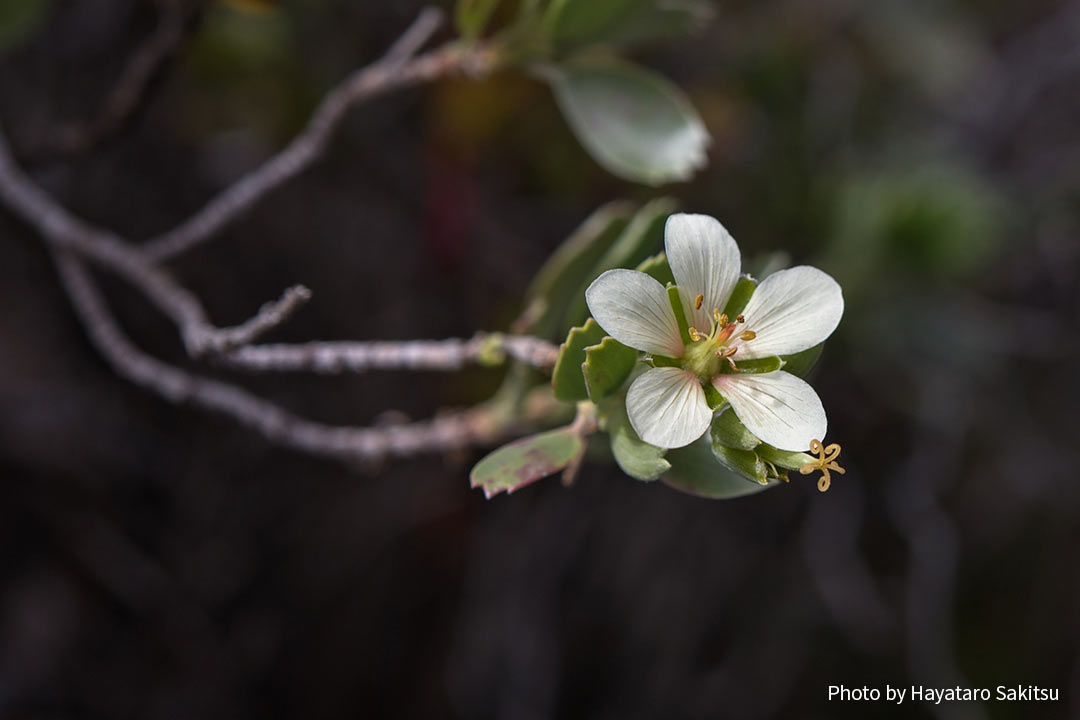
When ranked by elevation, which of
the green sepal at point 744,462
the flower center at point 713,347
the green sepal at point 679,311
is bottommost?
the green sepal at point 744,462

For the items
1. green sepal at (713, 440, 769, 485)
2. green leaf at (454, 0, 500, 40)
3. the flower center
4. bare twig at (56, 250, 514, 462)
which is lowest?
bare twig at (56, 250, 514, 462)

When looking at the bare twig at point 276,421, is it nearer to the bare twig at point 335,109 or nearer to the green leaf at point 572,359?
the bare twig at point 335,109

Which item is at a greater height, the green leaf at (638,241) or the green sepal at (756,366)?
the green leaf at (638,241)

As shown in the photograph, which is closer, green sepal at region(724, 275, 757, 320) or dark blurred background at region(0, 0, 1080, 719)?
green sepal at region(724, 275, 757, 320)

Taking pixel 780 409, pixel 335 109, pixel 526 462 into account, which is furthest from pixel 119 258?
pixel 780 409

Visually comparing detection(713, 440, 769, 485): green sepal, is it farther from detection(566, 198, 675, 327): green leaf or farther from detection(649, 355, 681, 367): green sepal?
detection(566, 198, 675, 327): green leaf

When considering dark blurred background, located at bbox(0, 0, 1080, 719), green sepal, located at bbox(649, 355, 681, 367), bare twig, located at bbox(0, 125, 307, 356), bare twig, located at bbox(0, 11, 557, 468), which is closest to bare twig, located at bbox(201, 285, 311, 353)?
bare twig, located at bbox(0, 125, 307, 356)

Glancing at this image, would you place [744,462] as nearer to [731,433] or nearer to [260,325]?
[731,433]

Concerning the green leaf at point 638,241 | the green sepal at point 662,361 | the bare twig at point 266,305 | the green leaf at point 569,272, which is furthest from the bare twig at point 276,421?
the green sepal at point 662,361
